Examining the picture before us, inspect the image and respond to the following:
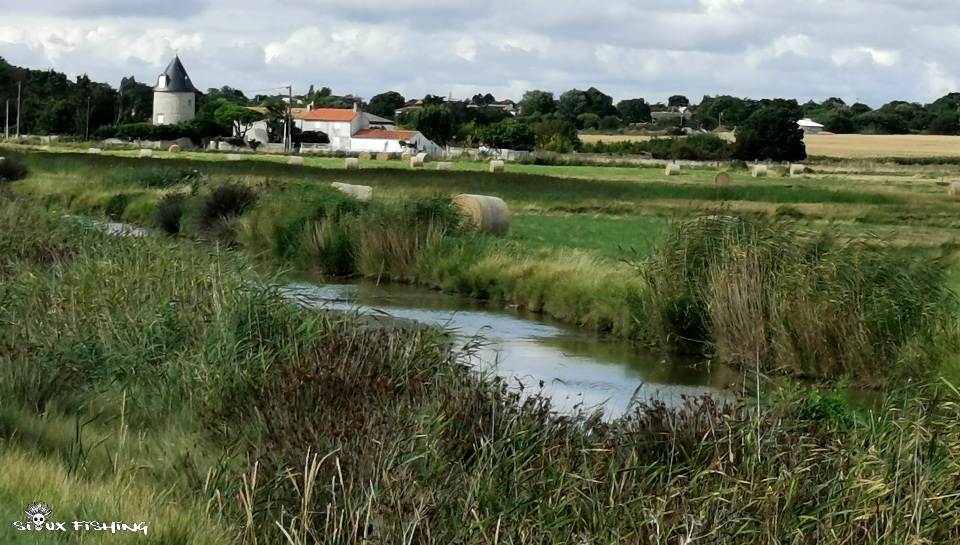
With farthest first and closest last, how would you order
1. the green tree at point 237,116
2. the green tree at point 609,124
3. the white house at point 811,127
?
1. the green tree at point 609,124
2. the white house at point 811,127
3. the green tree at point 237,116

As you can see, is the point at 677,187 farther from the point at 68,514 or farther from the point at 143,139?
the point at 143,139

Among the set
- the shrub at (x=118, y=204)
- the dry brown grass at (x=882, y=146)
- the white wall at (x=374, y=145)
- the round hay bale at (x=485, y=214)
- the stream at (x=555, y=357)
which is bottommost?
the white wall at (x=374, y=145)

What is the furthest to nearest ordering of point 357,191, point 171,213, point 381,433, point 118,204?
1. point 118,204
2. point 171,213
3. point 357,191
4. point 381,433

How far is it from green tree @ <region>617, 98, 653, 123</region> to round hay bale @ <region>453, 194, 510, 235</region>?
424 feet

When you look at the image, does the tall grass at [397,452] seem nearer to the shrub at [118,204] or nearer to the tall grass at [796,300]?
the tall grass at [796,300]

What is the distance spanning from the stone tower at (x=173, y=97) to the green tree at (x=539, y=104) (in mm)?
37955

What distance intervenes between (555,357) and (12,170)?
3087 centimetres

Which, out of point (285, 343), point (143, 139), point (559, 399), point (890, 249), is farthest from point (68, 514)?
point (143, 139)

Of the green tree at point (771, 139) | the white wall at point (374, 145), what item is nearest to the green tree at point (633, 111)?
the white wall at point (374, 145)

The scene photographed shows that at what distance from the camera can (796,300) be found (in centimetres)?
1478

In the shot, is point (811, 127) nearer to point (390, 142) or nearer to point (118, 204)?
point (390, 142)

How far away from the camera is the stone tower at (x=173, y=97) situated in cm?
12112

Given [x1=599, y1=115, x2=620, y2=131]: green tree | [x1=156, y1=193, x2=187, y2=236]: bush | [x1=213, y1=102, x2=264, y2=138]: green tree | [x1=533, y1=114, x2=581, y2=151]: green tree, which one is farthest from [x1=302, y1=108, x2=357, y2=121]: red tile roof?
[x1=156, y1=193, x2=187, y2=236]: bush

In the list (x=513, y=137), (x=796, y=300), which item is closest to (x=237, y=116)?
(x=513, y=137)
